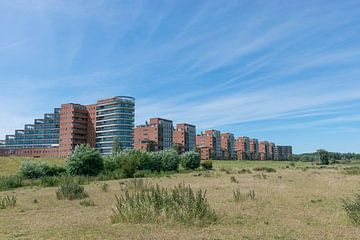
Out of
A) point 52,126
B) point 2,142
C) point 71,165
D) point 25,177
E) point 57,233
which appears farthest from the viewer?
point 2,142

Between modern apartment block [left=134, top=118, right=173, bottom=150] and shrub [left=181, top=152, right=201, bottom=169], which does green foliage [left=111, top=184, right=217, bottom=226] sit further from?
modern apartment block [left=134, top=118, right=173, bottom=150]

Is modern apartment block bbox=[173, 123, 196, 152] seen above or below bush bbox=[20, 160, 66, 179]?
above

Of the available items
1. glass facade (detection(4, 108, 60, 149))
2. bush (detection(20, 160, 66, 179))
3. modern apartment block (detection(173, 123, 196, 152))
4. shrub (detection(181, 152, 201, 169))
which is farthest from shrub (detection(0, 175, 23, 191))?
modern apartment block (detection(173, 123, 196, 152))

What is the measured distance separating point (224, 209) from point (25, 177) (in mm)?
35522

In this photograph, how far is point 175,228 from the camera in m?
10.8

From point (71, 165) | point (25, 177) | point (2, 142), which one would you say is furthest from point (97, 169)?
point (2, 142)

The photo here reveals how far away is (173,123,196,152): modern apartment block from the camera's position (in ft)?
593

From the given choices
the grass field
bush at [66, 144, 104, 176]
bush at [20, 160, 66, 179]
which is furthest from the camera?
bush at [66, 144, 104, 176]

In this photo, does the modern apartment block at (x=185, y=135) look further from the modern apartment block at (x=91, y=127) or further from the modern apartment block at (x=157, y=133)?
the modern apartment block at (x=91, y=127)

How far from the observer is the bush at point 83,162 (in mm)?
46406

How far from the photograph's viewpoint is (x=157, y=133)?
16488 centimetres

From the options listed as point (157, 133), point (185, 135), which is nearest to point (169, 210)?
point (157, 133)

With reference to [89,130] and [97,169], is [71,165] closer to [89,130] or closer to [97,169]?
[97,169]

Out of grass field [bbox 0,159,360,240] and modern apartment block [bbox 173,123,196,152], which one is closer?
grass field [bbox 0,159,360,240]
